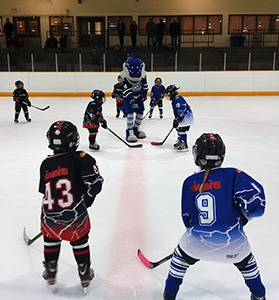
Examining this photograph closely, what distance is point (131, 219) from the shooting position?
2883 millimetres

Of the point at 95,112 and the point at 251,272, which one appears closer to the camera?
the point at 251,272

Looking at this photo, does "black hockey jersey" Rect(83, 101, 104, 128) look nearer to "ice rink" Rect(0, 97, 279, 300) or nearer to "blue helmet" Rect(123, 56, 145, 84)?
"ice rink" Rect(0, 97, 279, 300)

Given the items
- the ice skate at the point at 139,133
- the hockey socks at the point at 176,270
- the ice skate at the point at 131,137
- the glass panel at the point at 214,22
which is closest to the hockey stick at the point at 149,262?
the hockey socks at the point at 176,270

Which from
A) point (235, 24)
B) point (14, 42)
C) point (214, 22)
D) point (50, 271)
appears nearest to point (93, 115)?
point (50, 271)

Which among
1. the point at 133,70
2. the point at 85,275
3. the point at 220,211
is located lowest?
the point at 85,275

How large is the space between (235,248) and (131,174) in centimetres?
246

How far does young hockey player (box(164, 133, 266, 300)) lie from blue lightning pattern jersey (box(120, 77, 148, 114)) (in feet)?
12.6

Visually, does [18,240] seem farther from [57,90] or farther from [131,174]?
[57,90]

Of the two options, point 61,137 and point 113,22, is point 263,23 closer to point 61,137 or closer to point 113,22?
point 113,22

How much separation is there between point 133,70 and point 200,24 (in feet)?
35.8

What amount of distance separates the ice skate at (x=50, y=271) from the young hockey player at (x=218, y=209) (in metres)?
0.67

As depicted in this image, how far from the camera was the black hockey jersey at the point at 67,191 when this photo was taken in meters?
1.77

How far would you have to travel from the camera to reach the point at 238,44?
14438 mm

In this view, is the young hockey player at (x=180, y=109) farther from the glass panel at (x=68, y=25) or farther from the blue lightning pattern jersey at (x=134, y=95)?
the glass panel at (x=68, y=25)
